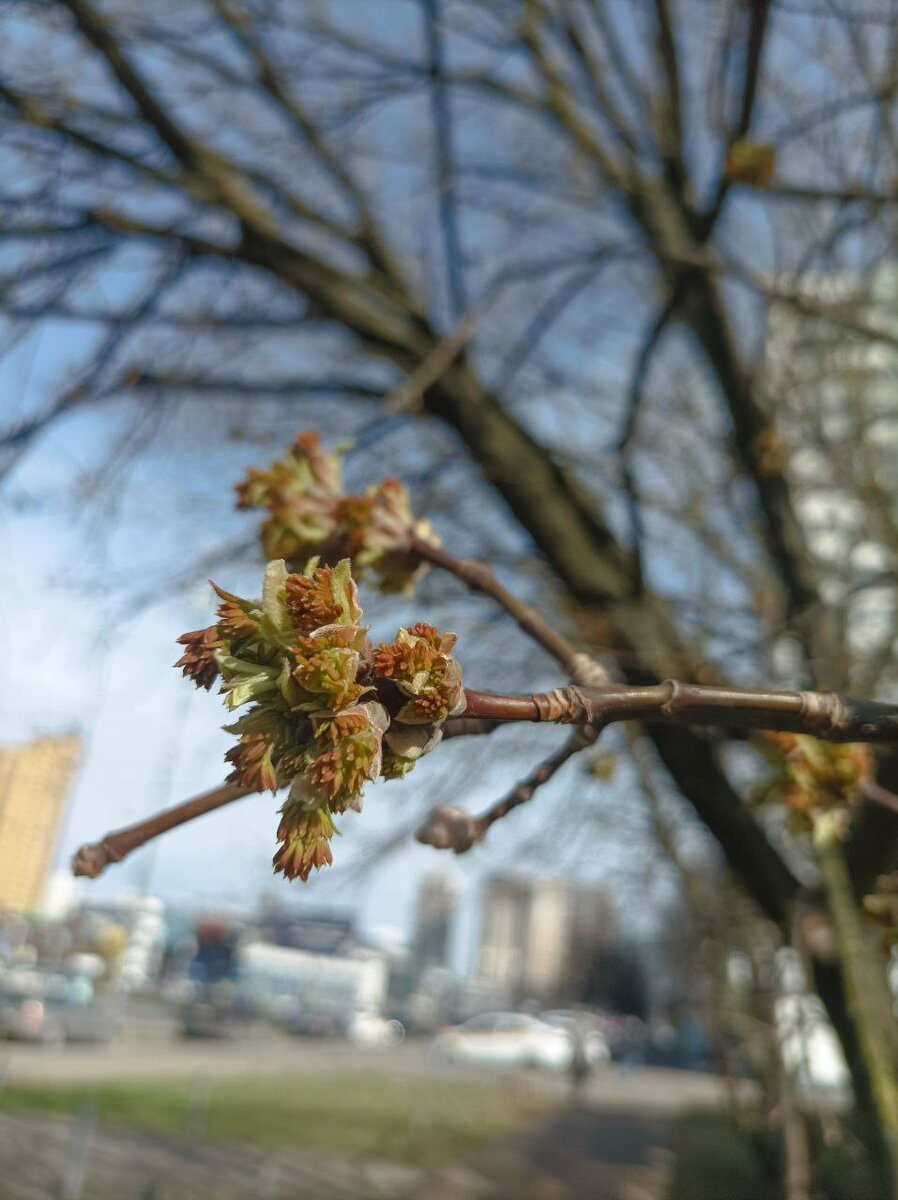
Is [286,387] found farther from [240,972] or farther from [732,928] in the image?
[240,972]

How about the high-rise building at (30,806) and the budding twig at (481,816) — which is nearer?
the budding twig at (481,816)

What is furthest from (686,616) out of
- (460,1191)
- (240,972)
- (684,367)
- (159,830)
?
(240,972)

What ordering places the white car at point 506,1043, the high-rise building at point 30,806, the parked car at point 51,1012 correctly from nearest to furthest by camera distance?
1. the high-rise building at point 30,806
2. the parked car at point 51,1012
3. the white car at point 506,1043

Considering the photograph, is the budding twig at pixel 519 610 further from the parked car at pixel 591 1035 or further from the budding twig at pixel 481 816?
the parked car at pixel 591 1035

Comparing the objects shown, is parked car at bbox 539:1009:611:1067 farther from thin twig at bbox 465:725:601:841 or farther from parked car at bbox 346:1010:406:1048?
thin twig at bbox 465:725:601:841

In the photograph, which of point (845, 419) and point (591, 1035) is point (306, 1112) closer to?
point (845, 419)

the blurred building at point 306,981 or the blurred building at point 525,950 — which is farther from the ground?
the blurred building at point 525,950

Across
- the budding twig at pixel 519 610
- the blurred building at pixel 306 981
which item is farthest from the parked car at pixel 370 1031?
the budding twig at pixel 519 610

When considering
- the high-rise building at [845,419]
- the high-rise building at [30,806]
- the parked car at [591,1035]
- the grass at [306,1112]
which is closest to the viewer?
the high-rise building at [30,806]
